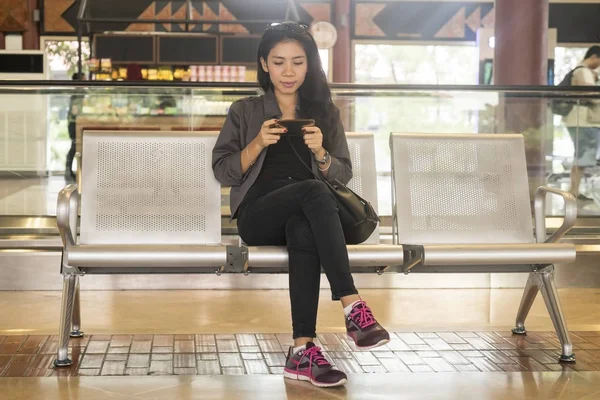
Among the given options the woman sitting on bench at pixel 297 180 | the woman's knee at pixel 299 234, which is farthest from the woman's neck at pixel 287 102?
the woman's knee at pixel 299 234

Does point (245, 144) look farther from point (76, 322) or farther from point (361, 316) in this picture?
point (76, 322)

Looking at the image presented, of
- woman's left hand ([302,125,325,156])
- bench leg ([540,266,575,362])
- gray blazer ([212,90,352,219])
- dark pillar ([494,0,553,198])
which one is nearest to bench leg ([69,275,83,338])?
gray blazer ([212,90,352,219])

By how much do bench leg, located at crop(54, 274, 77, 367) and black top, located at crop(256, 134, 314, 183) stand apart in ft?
A: 2.33

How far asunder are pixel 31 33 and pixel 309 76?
11.9 metres

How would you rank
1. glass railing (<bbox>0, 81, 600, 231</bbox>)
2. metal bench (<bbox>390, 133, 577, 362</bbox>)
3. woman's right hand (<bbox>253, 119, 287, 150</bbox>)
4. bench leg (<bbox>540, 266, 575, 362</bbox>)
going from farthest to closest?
glass railing (<bbox>0, 81, 600, 231</bbox>), metal bench (<bbox>390, 133, 577, 362</bbox>), bench leg (<bbox>540, 266, 575, 362</bbox>), woman's right hand (<bbox>253, 119, 287, 150</bbox>)

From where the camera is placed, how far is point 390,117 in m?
4.93

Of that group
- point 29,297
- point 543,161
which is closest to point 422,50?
point 543,161

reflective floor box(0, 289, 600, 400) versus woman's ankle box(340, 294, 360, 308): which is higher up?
woman's ankle box(340, 294, 360, 308)

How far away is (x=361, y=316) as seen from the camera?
256cm

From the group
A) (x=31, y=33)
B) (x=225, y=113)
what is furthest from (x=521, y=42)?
(x=31, y=33)

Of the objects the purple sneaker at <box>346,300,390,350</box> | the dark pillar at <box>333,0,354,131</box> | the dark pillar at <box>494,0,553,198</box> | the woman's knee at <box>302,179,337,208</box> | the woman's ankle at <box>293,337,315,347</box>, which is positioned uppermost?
the dark pillar at <box>333,0,354,131</box>

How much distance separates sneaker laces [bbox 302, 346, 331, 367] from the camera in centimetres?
260

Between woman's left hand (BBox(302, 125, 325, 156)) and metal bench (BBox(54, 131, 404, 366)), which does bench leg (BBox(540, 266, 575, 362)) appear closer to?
metal bench (BBox(54, 131, 404, 366))

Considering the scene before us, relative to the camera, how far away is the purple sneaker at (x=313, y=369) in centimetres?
258
